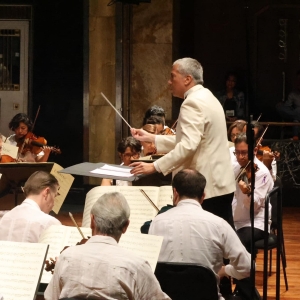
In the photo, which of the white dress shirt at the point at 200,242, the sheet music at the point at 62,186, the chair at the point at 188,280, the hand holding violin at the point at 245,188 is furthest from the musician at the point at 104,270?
the hand holding violin at the point at 245,188

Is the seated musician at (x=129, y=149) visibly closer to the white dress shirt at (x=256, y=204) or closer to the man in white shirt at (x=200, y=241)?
the white dress shirt at (x=256, y=204)

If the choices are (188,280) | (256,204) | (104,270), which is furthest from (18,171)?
(104,270)

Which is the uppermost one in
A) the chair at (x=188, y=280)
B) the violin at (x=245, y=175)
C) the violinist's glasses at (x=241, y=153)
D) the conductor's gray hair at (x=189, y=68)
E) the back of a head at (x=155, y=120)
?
the conductor's gray hair at (x=189, y=68)

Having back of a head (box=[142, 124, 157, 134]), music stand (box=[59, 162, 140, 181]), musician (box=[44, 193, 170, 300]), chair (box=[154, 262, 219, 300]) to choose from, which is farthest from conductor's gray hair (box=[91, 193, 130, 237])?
back of a head (box=[142, 124, 157, 134])

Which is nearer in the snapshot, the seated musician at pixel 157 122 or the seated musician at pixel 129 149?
the seated musician at pixel 129 149

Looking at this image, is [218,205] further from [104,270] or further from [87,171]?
[104,270]

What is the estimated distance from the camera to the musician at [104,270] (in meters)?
2.92

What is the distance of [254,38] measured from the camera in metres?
10.5

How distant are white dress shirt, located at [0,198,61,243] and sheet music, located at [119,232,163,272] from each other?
27.5 inches

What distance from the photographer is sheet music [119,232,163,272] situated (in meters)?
3.37

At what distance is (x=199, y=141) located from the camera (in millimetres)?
4266

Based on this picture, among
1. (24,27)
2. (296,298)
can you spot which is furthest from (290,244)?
(24,27)

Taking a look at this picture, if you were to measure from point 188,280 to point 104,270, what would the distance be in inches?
22.0

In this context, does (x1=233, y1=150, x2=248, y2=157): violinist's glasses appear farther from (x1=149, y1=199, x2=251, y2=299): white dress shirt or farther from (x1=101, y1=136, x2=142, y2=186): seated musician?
(x1=149, y1=199, x2=251, y2=299): white dress shirt
